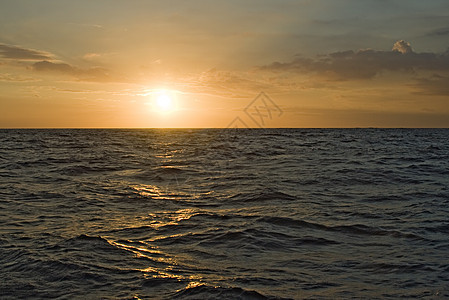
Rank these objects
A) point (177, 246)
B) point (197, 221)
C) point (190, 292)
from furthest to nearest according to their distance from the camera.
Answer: point (197, 221) < point (177, 246) < point (190, 292)

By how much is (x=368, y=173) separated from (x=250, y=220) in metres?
12.0

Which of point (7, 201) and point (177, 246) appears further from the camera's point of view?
point (7, 201)

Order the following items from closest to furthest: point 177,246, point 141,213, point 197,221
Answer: point 177,246
point 197,221
point 141,213

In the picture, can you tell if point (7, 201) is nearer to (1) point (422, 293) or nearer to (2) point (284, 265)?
(2) point (284, 265)

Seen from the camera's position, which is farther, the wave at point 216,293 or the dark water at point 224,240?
the dark water at point 224,240

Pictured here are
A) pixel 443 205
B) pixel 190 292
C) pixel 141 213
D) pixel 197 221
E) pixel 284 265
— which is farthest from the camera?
pixel 443 205

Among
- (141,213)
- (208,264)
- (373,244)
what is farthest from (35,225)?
(373,244)

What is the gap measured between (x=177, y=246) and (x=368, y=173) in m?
14.8

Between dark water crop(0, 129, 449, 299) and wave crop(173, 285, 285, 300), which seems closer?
wave crop(173, 285, 285, 300)

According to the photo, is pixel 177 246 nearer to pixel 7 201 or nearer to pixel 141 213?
pixel 141 213

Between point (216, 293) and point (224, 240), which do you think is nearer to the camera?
point (216, 293)

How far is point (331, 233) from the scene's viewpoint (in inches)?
349

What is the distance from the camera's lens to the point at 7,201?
12.3 metres

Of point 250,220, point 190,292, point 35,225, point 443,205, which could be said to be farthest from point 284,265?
point 443,205
